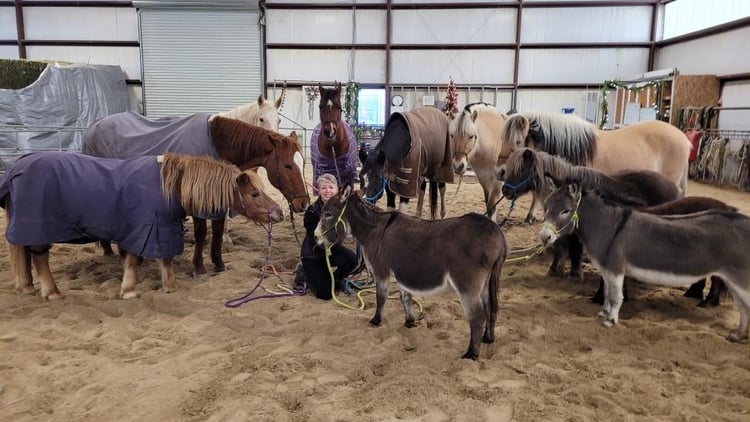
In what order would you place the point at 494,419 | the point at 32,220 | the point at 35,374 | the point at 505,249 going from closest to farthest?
the point at 494,419
the point at 35,374
the point at 505,249
the point at 32,220

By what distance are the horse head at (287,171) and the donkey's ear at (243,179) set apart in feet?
2.61

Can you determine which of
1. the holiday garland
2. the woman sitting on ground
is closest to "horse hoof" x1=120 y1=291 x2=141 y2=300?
the woman sitting on ground

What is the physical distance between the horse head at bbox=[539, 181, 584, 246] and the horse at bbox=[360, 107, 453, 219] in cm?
164

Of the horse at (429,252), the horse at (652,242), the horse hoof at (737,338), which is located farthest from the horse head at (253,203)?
the horse hoof at (737,338)

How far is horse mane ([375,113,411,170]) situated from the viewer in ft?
15.7

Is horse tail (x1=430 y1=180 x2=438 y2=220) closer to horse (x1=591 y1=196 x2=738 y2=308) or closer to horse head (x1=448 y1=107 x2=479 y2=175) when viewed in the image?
horse head (x1=448 y1=107 x2=479 y2=175)

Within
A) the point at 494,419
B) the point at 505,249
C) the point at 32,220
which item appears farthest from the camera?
the point at 32,220

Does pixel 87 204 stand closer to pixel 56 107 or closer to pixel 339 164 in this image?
pixel 339 164

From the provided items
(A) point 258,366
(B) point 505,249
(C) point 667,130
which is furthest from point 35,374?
(C) point 667,130

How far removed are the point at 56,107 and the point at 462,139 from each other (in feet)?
36.3

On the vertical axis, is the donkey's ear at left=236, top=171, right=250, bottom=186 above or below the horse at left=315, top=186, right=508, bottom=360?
above

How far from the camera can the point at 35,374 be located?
262 cm

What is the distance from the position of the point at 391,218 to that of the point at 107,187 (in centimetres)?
225

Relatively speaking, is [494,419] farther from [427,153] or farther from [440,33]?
[440,33]
